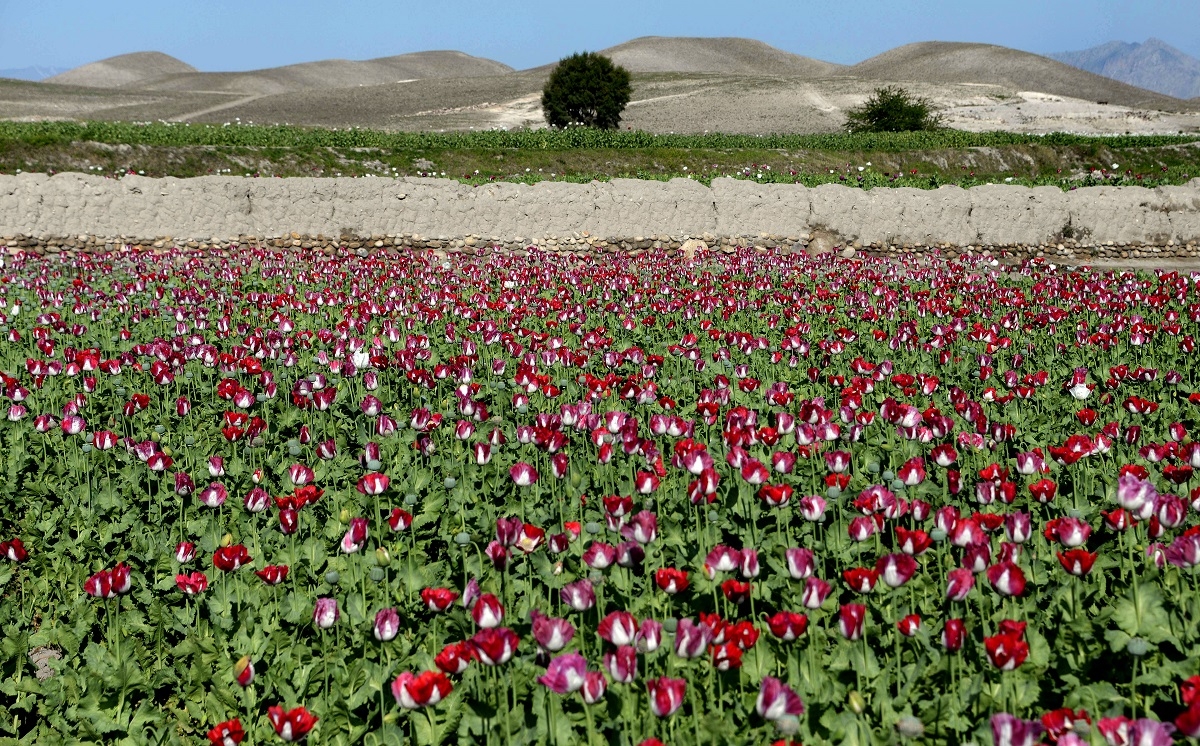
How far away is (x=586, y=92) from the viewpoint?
51.7 meters

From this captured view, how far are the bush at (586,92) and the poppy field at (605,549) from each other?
46052mm

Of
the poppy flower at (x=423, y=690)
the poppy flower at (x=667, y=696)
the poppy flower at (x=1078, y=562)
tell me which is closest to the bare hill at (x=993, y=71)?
the poppy flower at (x=1078, y=562)

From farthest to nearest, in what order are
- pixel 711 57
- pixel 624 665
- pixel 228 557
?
pixel 711 57 < pixel 228 557 < pixel 624 665

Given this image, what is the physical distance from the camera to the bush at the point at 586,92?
51844mm

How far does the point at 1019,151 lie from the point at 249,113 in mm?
66439

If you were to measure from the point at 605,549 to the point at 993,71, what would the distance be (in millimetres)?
144740

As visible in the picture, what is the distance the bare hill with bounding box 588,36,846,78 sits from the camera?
150 meters

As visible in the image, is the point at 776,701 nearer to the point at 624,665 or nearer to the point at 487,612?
the point at 624,665

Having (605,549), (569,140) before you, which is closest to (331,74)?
(569,140)

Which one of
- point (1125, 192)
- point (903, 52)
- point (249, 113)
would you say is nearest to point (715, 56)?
point (903, 52)

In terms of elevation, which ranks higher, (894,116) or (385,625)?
(894,116)

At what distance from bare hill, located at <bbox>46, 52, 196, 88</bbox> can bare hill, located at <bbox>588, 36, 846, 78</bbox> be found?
89.3 metres

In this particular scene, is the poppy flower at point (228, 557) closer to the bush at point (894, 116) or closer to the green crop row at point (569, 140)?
the green crop row at point (569, 140)

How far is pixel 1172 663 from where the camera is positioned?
9.68 feet
